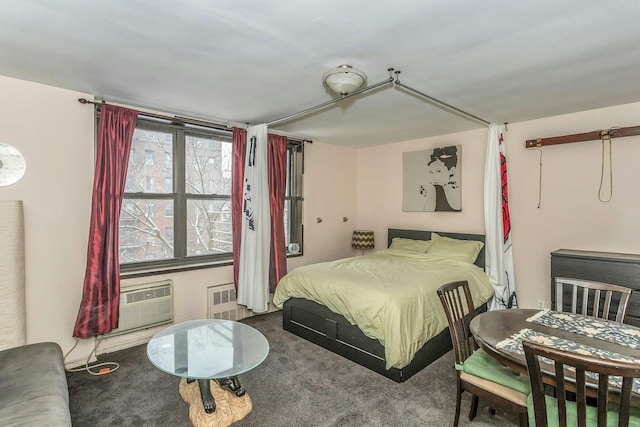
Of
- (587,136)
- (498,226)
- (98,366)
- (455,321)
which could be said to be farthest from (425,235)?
(98,366)

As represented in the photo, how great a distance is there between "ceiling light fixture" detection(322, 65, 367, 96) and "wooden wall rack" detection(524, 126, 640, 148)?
2.35m

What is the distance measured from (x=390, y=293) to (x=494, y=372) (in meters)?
0.95

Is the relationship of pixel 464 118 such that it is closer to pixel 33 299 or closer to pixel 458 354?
→ pixel 458 354

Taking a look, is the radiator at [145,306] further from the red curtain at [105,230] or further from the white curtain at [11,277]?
the white curtain at [11,277]

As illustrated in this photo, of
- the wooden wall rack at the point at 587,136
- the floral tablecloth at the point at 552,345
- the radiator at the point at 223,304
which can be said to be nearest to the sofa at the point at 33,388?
the radiator at the point at 223,304

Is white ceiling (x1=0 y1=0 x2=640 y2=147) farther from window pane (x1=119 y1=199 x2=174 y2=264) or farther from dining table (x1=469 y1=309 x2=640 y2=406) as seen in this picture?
dining table (x1=469 y1=309 x2=640 y2=406)

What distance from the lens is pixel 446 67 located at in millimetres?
2293

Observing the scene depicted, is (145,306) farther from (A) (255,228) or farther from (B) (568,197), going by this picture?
(B) (568,197)

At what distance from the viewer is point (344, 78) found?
2.28 meters

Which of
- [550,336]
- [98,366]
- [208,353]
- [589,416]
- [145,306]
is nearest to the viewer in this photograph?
[589,416]

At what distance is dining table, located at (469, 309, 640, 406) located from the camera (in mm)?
1521

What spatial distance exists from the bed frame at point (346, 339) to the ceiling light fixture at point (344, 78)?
1.97 metres

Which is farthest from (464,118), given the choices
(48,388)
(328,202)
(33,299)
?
(33,299)

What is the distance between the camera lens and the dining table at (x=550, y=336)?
1.52m
